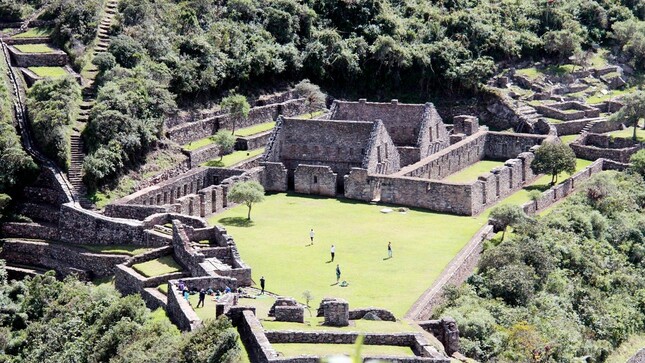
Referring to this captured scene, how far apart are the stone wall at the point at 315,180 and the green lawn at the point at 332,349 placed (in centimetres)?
3316

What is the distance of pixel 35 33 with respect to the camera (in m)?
91.2

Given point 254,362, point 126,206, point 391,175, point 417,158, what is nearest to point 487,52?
point 417,158

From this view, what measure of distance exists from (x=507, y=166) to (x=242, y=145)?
17.6 meters

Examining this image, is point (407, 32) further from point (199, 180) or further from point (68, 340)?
point (68, 340)

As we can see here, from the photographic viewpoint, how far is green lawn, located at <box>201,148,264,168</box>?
81.2 meters

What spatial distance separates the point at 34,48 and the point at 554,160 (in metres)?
36.5

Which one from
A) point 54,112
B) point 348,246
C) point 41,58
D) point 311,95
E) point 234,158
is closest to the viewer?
point 348,246

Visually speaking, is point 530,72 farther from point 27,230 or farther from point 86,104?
point 27,230

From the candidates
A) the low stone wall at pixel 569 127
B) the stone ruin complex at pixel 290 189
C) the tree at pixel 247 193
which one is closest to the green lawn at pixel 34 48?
the stone ruin complex at pixel 290 189

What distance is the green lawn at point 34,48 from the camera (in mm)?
87812

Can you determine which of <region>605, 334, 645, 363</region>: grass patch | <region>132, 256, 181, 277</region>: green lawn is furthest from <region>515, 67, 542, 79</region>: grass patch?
<region>132, 256, 181, 277</region>: green lawn

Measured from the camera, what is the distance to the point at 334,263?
210 feet

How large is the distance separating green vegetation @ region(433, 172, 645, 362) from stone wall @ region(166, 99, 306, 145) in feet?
80.1

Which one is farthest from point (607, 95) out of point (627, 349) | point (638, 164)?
point (627, 349)
